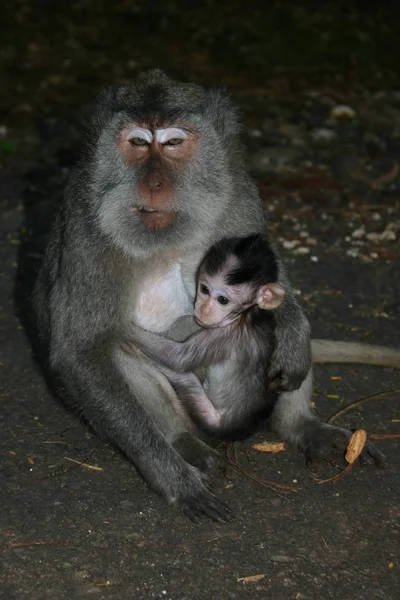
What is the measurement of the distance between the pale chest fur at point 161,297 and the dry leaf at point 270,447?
700mm

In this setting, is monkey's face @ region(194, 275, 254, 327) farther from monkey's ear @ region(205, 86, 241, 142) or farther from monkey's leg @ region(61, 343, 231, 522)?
monkey's ear @ region(205, 86, 241, 142)

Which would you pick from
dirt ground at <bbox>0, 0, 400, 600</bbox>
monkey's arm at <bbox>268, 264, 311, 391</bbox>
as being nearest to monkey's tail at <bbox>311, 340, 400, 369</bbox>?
dirt ground at <bbox>0, 0, 400, 600</bbox>

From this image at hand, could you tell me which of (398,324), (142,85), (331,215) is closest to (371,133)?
(331,215)

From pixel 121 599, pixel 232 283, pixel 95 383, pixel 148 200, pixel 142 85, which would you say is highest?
pixel 142 85

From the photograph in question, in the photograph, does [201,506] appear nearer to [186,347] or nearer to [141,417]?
[141,417]

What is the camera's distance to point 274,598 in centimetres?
399

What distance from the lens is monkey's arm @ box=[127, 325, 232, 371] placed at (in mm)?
4738

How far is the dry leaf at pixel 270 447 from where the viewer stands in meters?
5.04

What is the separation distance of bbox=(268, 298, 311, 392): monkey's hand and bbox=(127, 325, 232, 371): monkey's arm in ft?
0.74

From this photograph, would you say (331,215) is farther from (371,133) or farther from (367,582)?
(367,582)

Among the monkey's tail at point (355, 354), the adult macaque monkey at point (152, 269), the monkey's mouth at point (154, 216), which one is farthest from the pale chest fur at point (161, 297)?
the monkey's tail at point (355, 354)

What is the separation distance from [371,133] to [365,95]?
1038mm

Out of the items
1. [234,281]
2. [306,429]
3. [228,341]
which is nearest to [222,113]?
[234,281]

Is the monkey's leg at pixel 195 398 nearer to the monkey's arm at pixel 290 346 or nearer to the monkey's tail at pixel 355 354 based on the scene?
the monkey's arm at pixel 290 346
